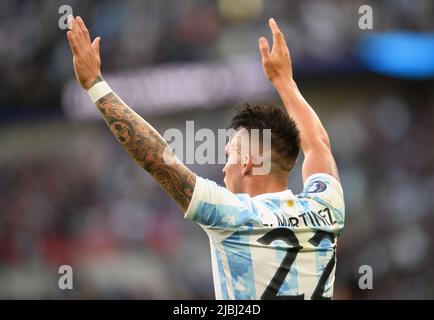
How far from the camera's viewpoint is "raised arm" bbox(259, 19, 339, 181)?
4.23 metres

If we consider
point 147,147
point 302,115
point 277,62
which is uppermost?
point 277,62

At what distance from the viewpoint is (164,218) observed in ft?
50.2

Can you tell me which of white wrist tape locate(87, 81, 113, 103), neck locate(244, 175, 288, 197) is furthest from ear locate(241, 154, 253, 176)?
white wrist tape locate(87, 81, 113, 103)

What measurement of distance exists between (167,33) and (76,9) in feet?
6.78

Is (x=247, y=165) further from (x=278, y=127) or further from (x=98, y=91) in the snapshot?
(x=98, y=91)

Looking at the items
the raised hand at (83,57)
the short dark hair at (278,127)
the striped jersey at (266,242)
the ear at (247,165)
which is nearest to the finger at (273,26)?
the short dark hair at (278,127)

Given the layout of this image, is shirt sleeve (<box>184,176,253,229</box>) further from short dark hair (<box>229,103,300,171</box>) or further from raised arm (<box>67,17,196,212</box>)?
short dark hair (<box>229,103,300,171</box>)

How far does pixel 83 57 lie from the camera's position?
3609mm

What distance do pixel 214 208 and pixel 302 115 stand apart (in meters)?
1.05

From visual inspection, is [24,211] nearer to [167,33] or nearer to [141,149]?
[167,33]

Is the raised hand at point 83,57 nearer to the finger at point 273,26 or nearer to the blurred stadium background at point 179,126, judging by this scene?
the finger at point 273,26

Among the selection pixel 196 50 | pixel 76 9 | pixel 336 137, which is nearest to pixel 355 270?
pixel 336 137

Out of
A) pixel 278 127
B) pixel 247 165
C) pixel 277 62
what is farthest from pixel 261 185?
pixel 277 62

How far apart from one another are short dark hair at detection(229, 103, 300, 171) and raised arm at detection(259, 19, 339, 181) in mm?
232
